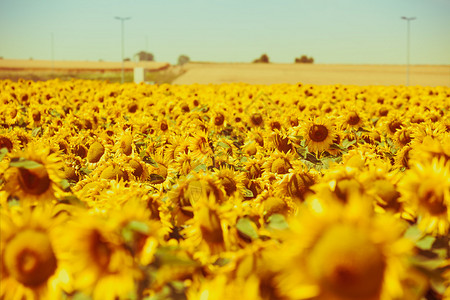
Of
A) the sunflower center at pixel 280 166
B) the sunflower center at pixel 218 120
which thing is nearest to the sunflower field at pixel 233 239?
the sunflower center at pixel 280 166

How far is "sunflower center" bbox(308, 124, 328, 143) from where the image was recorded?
4570 mm

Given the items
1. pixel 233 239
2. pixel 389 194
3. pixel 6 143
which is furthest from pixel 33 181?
pixel 6 143

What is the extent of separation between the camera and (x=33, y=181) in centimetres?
218

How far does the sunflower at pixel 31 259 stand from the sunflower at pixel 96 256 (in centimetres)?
5

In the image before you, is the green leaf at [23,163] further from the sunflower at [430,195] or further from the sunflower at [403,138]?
the sunflower at [403,138]

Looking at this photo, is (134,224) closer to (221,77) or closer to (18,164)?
(18,164)

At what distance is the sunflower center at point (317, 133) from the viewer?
15.0 ft

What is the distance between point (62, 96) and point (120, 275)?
42.0ft

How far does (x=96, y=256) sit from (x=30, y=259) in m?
0.22

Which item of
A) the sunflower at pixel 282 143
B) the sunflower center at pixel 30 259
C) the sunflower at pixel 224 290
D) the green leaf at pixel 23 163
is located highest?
the green leaf at pixel 23 163

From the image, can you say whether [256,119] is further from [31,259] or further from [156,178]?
[31,259]

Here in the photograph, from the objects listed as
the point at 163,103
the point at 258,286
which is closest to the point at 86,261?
the point at 258,286

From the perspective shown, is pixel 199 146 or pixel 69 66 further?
pixel 69 66

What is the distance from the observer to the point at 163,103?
11562 mm
